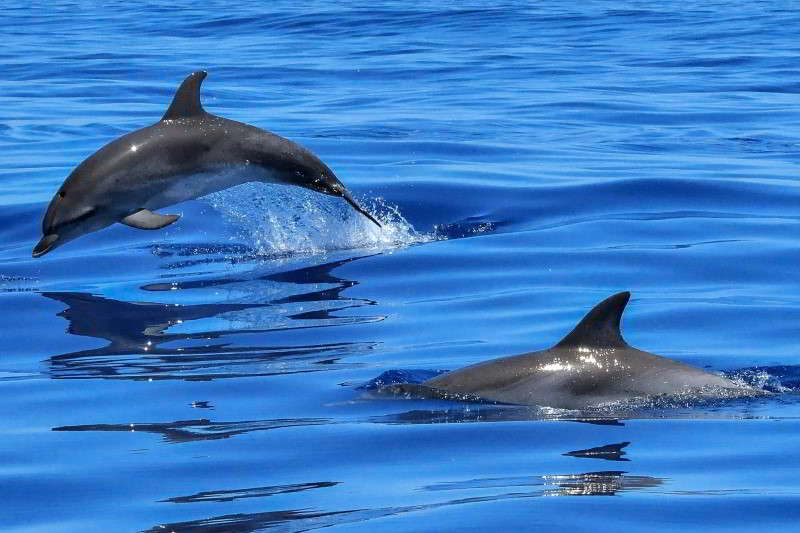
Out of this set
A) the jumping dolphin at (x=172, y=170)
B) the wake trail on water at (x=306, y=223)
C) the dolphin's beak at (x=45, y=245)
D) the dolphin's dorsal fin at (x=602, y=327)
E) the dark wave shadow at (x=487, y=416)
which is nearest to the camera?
the dark wave shadow at (x=487, y=416)

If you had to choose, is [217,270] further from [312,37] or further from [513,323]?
[312,37]

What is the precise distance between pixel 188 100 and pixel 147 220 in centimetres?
95

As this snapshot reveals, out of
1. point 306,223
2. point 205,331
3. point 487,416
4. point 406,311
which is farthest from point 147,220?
point 487,416

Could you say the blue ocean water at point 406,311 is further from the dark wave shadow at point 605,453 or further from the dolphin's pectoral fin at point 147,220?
the dolphin's pectoral fin at point 147,220

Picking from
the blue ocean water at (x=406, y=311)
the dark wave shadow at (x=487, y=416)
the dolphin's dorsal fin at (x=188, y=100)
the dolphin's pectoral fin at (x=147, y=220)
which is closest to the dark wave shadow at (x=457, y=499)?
the blue ocean water at (x=406, y=311)

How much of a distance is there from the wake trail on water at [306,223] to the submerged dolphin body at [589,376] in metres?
4.66

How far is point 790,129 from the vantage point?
20031 mm

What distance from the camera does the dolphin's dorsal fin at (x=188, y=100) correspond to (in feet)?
33.7

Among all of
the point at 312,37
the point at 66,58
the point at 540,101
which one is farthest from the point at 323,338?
the point at 312,37

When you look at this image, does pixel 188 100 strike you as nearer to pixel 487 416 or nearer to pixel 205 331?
pixel 205 331

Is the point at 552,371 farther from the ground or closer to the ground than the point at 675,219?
closer to the ground

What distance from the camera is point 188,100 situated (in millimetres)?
10328

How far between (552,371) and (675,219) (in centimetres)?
603

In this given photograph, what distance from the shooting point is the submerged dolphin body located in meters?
7.38
